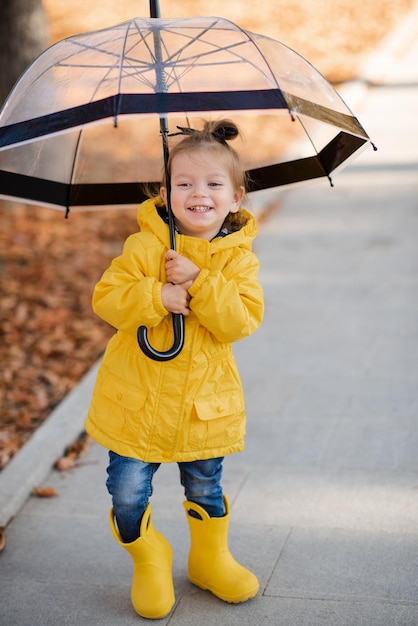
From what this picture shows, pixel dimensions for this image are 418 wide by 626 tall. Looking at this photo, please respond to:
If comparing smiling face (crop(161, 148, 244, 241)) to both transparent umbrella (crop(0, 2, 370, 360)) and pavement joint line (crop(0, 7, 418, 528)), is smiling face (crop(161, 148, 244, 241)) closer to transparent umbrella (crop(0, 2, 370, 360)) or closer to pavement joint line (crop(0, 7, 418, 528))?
transparent umbrella (crop(0, 2, 370, 360))

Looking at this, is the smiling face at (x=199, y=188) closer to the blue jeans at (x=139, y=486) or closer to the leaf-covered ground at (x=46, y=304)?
the blue jeans at (x=139, y=486)

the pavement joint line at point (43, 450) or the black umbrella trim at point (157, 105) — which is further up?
the black umbrella trim at point (157, 105)

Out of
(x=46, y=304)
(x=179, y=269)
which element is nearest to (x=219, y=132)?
(x=179, y=269)

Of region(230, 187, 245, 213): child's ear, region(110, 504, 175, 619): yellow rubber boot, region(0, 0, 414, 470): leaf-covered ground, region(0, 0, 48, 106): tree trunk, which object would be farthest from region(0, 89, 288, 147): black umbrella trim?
region(0, 0, 48, 106): tree trunk

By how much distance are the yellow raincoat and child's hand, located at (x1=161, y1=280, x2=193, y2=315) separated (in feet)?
0.08

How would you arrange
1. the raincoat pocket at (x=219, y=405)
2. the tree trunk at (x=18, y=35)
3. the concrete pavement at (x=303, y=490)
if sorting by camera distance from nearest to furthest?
1. the raincoat pocket at (x=219, y=405)
2. the concrete pavement at (x=303, y=490)
3. the tree trunk at (x=18, y=35)

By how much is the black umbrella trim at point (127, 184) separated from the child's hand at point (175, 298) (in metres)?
0.72

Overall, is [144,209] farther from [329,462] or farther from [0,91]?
[0,91]

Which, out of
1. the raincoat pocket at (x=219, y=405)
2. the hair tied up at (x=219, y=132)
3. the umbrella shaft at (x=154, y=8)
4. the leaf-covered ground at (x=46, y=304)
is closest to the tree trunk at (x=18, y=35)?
the leaf-covered ground at (x=46, y=304)

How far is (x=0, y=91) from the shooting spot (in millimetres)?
7719

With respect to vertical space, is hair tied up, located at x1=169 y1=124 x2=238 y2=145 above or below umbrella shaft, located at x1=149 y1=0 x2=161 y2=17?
below

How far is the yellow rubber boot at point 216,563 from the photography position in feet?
10.6

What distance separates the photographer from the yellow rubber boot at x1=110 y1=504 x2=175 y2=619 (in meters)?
3.14

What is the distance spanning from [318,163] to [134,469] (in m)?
1.36
